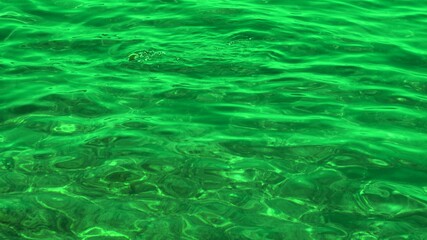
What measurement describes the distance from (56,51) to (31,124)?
→ 2037 millimetres

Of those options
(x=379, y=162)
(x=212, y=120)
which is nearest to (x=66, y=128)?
(x=212, y=120)

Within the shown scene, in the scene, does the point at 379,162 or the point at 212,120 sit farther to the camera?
the point at 212,120

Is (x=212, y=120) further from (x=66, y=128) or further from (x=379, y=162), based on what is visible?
(x=379, y=162)

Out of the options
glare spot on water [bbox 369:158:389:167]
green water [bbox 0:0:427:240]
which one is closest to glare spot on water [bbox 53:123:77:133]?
green water [bbox 0:0:427:240]

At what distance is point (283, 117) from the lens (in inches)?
269

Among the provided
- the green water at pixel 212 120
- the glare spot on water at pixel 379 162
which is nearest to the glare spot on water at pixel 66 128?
the green water at pixel 212 120

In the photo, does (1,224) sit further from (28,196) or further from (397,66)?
(397,66)

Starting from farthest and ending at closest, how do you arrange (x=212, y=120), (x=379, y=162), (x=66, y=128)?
(x=212, y=120) < (x=66, y=128) < (x=379, y=162)

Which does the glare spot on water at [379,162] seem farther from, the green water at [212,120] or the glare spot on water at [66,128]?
the glare spot on water at [66,128]

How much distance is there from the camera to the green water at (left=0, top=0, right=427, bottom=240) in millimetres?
5293

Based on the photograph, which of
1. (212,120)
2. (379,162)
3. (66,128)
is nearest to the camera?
(379,162)

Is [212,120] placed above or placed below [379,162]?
above

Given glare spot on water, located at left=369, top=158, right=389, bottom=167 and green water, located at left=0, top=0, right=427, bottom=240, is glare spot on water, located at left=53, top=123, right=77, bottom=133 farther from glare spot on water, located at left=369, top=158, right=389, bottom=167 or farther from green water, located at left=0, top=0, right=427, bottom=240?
glare spot on water, located at left=369, top=158, right=389, bottom=167

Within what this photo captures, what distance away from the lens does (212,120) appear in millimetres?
6773
